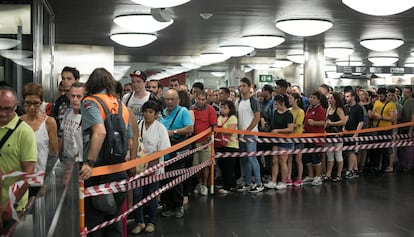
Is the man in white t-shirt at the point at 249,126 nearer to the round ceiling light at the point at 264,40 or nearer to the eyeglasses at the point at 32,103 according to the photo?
the round ceiling light at the point at 264,40

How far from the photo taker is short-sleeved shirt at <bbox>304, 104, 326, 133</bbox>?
32.8ft

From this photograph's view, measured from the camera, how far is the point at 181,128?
7.33 meters

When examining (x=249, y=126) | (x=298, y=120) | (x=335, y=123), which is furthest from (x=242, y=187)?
(x=335, y=123)

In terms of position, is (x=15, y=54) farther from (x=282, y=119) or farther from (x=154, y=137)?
(x=282, y=119)

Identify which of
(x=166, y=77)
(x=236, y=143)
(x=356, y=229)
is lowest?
(x=356, y=229)

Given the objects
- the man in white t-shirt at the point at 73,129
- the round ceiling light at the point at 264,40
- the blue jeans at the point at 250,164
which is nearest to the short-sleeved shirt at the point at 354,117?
the blue jeans at the point at 250,164

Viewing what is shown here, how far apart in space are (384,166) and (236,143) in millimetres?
4244

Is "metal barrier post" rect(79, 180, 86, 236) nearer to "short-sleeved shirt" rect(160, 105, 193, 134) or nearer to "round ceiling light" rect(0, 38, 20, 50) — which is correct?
"short-sleeved shirt" rect(160, 105, 193, 134)

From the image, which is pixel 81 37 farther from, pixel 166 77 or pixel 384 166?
pixel 166 77

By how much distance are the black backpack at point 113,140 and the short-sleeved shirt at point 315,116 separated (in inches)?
235

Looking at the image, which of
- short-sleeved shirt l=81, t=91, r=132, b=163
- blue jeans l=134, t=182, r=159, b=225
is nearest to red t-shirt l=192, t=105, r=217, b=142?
blue jeans l=134, t=182, r=159, b=225

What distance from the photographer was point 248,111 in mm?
9320

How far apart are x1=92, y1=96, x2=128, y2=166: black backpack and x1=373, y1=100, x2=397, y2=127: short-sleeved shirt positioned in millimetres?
8317

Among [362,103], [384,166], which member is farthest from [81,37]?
[384,166]
